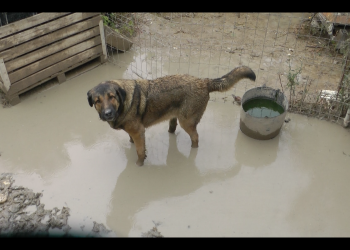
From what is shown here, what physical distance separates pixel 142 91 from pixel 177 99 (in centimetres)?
51

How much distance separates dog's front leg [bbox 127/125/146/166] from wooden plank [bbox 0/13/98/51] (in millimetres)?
2824

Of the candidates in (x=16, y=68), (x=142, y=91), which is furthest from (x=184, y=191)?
(x=16, y=68)

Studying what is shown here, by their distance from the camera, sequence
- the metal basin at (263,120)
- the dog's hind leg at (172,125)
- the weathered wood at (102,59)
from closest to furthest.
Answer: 1. the metal basin at (263,120)
2. the dog's hind leg at (172,125)
3. the weathered wood at (102,59)

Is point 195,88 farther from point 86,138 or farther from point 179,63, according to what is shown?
point 179,63

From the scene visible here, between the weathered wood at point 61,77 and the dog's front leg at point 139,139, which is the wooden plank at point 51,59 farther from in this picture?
the dog's front leg at point 139,139

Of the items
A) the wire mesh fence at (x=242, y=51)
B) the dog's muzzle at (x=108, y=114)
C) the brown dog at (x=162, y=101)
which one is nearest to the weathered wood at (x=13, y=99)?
the wire mesh fence at (x=242, y=51)

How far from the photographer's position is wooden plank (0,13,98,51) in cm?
555

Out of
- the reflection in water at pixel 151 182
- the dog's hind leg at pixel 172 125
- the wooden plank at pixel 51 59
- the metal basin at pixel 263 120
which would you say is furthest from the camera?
the wooden plank at pixel 51 59

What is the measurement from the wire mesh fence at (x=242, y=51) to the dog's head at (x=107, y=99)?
2.61 metres

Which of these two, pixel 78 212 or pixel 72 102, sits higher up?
pixel 72 102

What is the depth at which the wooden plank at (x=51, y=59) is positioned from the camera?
592 centimetres

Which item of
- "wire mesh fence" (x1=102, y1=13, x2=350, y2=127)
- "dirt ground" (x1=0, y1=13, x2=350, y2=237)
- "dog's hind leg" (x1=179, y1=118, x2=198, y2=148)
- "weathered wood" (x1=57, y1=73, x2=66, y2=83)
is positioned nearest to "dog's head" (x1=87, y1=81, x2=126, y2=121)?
"dog's hind leg" (x1=179, y1=118, x2=198, y2=148)

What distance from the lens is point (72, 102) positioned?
620cm

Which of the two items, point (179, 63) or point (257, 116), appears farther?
point (179, 63)
